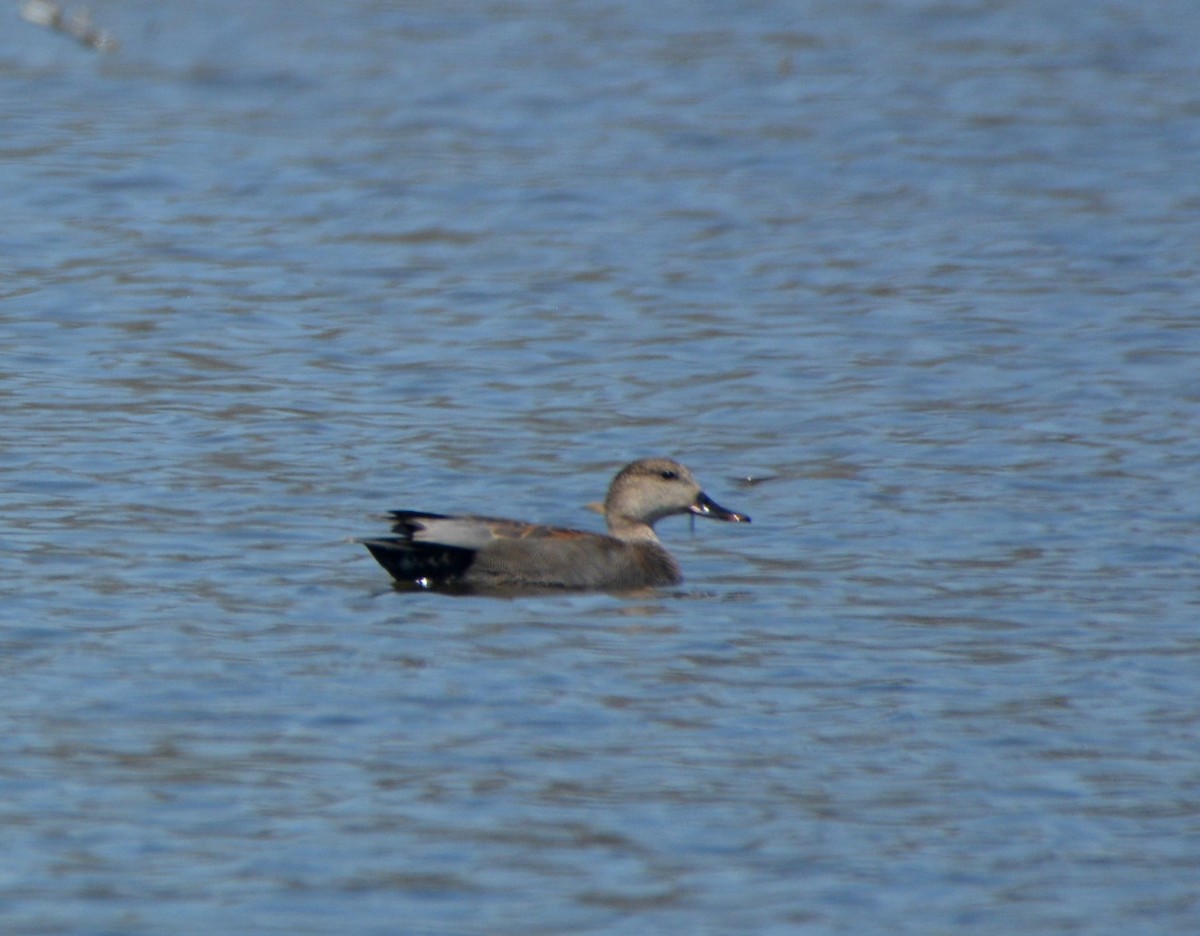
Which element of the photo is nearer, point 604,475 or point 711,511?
point 711,511

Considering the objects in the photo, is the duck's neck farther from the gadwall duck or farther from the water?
the water

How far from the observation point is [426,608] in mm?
9836

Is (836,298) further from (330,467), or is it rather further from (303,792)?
(303,792)

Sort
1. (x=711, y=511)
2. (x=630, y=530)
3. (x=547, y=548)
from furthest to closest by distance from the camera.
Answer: (x=711, y=511), (x=630, y=530), (x=547, y=548)

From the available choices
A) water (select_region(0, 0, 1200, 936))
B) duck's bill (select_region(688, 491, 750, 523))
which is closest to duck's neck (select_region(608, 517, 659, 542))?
duck's bill (select_region(688, 491, 750, 523))

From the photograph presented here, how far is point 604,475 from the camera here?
12250mm

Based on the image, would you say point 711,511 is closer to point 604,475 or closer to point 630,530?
point 630,530

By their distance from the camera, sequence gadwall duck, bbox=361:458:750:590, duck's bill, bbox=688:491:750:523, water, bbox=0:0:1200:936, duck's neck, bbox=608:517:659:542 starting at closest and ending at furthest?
1. water, bbox=0:0:1200:936
2. gadwall duck, bbox=361:458:750:590
3. duck's neck, bbox=608:517:659:542
4. duck's bill, bbox=688:491:750:523

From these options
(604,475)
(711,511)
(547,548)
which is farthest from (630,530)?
(604,475)

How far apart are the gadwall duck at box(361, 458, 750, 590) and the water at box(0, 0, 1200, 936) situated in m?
0.22

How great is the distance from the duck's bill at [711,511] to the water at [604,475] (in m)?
0.18

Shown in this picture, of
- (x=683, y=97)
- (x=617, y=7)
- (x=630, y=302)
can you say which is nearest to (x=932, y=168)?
(x=683, y=97)

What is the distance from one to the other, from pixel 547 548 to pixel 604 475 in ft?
6.60

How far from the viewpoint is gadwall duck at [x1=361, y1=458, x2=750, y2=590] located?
10.0 metres
